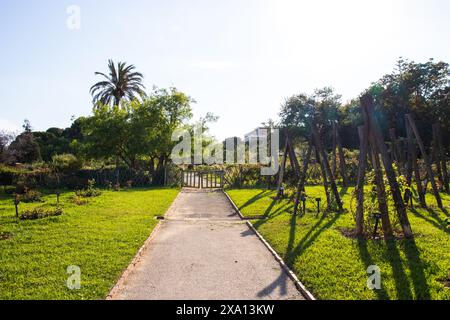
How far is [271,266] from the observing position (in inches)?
276

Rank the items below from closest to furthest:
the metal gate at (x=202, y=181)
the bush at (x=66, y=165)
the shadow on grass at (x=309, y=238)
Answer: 1. the shadow on grass at (x=309, y=238)
2. the bush at (x=66, y=165)
3. the metal gate at (x=202, y=181)

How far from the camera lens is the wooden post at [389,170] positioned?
8.41m

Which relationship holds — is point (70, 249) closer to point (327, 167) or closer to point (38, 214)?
point (38, 214)

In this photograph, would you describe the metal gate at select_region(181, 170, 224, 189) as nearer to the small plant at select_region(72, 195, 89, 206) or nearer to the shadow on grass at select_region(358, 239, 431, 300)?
the small plant at select_region(72, 195, 89, 206)

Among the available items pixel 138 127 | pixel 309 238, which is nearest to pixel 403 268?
pixel 309 238

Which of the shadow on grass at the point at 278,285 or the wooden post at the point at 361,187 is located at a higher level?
the wooden post at the point at 361,187

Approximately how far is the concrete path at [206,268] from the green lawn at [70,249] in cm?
48

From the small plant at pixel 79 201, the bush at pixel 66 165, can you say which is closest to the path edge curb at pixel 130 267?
the small plant at pixel 79 201

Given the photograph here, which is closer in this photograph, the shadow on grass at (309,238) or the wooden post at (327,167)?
the shadow on grass at (309,238)

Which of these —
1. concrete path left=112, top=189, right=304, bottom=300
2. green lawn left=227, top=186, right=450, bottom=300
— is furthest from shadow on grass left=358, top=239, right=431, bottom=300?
concrete path left=112, top=189, right=304, bottom=300

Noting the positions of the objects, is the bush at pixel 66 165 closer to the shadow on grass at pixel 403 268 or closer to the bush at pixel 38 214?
the bush at pixel 38 214

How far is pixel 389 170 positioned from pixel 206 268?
508 cm

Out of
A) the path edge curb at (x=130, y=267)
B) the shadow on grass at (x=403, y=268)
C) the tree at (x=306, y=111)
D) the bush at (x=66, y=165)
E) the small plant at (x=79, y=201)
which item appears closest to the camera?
the shadow on grass at (x=403, y=268)

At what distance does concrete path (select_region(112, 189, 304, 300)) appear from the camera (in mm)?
5590
